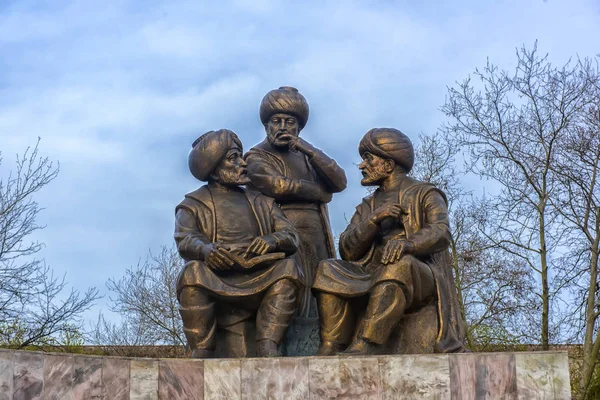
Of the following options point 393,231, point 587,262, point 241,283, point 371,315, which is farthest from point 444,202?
point 587,262

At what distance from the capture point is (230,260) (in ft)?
27.9

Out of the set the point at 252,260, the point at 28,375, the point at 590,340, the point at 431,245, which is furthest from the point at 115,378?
the point at 590,340

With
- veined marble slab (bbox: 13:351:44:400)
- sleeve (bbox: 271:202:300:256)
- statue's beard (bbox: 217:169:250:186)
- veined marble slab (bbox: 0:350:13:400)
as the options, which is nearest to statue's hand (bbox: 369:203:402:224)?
sleeve (bbox: 271:202:300:256)

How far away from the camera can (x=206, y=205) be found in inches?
364

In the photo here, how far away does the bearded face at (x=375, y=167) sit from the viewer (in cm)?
931

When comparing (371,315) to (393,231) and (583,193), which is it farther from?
(583,193)

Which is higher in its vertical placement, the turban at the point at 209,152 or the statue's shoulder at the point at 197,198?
the turban at the point at 209,152

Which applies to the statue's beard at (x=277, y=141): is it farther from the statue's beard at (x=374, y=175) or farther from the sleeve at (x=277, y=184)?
the statue's beard at (x=374, y=175)

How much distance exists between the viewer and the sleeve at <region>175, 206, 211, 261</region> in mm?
8742

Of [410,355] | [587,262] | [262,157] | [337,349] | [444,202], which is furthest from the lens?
[587,262]

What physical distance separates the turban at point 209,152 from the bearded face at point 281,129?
0.70 m

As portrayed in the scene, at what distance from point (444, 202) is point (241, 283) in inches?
77.0

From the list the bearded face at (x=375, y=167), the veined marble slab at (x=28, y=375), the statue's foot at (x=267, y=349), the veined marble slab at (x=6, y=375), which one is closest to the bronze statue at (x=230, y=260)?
the statue's foot at (x=267, y=349)

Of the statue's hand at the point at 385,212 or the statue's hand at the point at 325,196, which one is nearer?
the statue's hand at the point at 385,212
